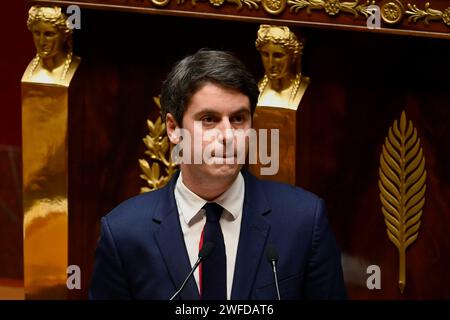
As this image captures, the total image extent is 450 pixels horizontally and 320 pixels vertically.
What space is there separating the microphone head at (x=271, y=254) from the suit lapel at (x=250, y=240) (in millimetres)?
30

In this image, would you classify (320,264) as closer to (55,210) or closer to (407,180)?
(407,180)

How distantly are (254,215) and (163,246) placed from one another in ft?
0.32

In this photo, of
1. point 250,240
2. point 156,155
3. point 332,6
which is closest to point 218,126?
point 250,240

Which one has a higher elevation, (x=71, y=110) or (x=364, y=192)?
(x=71, y=110)

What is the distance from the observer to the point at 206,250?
1119 millimetres

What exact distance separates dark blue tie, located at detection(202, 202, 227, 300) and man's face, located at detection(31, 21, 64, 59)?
0.47 m

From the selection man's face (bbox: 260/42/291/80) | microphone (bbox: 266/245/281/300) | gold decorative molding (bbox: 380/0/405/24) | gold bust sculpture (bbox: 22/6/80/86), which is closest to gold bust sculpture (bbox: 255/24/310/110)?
man's face (bbox: 260/42/291/80)

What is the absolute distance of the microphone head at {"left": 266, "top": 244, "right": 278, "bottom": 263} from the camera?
3.70 ft

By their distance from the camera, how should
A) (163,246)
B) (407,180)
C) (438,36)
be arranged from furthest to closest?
(407,180) → (438,36) → (163,246)

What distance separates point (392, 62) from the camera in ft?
4.93

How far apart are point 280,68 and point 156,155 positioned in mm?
229

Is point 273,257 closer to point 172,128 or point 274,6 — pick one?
point 172,128

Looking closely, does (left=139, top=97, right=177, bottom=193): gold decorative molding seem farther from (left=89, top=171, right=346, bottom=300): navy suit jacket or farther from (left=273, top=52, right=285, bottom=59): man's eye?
(left=89, top=171, right=346, bottom=300): navy suit jacket

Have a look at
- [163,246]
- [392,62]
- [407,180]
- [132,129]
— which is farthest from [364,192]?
[163,246]
